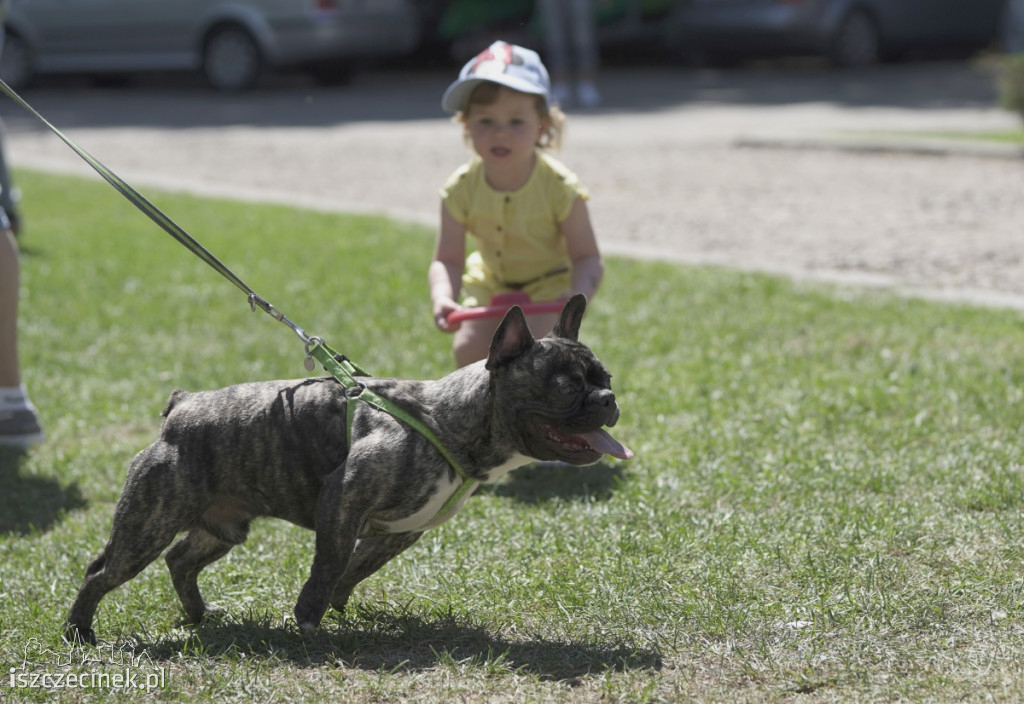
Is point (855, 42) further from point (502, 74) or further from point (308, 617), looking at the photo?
point (308, 617)

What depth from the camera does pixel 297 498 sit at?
3.43 metres

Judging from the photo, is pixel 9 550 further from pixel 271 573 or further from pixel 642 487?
pixel 642 487

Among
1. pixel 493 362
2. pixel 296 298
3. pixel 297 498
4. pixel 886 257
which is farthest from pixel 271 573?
pixel 886 257

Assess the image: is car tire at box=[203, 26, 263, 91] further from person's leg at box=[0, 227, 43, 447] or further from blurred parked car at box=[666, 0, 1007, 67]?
person's leg at box=[0, 227, 43, 447]

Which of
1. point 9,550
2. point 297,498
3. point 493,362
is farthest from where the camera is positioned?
point 9,550

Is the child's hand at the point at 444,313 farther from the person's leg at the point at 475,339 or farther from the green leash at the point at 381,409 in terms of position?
the green leash at the point at 381,409

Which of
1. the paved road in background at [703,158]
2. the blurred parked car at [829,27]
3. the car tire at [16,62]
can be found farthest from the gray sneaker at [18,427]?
the car tire at [16,62]

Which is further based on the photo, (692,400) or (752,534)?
(692,400)

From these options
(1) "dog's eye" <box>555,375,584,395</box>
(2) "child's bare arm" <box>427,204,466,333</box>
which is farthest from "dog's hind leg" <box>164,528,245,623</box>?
(2) "child's bare arm" <box>427,204,466,333</box>

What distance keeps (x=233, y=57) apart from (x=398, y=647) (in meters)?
16.7

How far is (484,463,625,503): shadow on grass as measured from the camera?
4.65 metres

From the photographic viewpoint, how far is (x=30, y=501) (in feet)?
15.8

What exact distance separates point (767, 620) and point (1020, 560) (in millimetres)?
842

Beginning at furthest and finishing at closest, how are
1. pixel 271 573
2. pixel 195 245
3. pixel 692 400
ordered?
1. pixel 692 400
2. pixel 271 573
3. pixel 195 245
